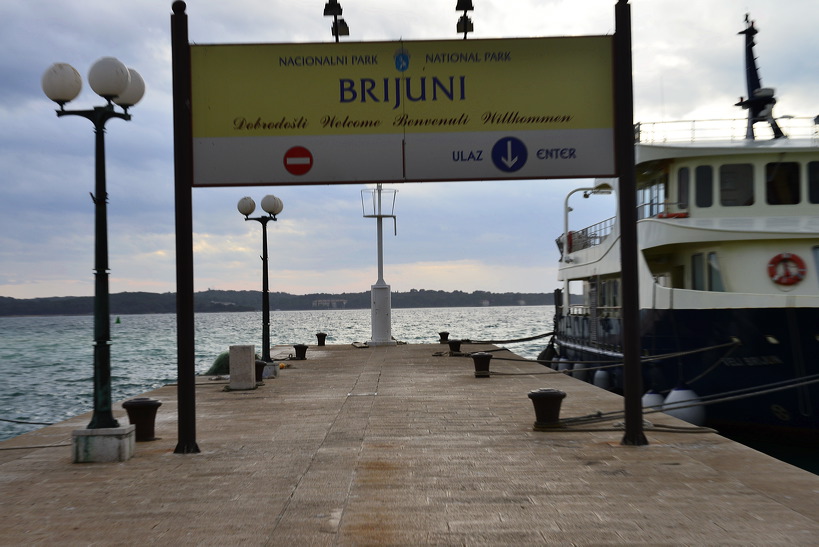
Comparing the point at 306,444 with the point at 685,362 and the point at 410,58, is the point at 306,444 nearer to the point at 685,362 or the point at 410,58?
the point at 410,58

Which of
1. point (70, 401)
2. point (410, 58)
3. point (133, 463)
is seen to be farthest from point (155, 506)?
point (70, 401)

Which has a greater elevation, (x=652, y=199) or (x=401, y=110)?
(x=652, y=199)

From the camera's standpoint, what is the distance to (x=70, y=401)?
2984cm

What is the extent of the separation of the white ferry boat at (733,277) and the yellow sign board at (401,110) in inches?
219

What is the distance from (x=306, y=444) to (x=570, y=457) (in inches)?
115

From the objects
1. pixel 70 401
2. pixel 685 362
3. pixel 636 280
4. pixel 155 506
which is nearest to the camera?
pixel 155 506

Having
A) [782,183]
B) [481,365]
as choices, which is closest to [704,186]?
[782,183]

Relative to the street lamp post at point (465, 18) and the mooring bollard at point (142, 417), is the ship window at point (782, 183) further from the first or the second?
the mooring bollard at point (142, 417)

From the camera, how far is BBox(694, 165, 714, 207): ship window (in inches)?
677

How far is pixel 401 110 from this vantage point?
342 inches

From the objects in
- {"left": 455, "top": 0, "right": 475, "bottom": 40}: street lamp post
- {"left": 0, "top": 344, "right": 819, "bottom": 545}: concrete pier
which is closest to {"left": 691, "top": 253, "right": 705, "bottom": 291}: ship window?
{"left": 0, "top": 344, "right": 819, "bottom": 545}: concrete pier

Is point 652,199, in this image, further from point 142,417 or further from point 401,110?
point 142,417

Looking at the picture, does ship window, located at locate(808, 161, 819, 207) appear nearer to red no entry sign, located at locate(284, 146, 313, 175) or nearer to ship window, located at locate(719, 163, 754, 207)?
ship window, located at locate(719, 163, 754, 207)

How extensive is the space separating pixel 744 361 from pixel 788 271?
2350 millimetres
